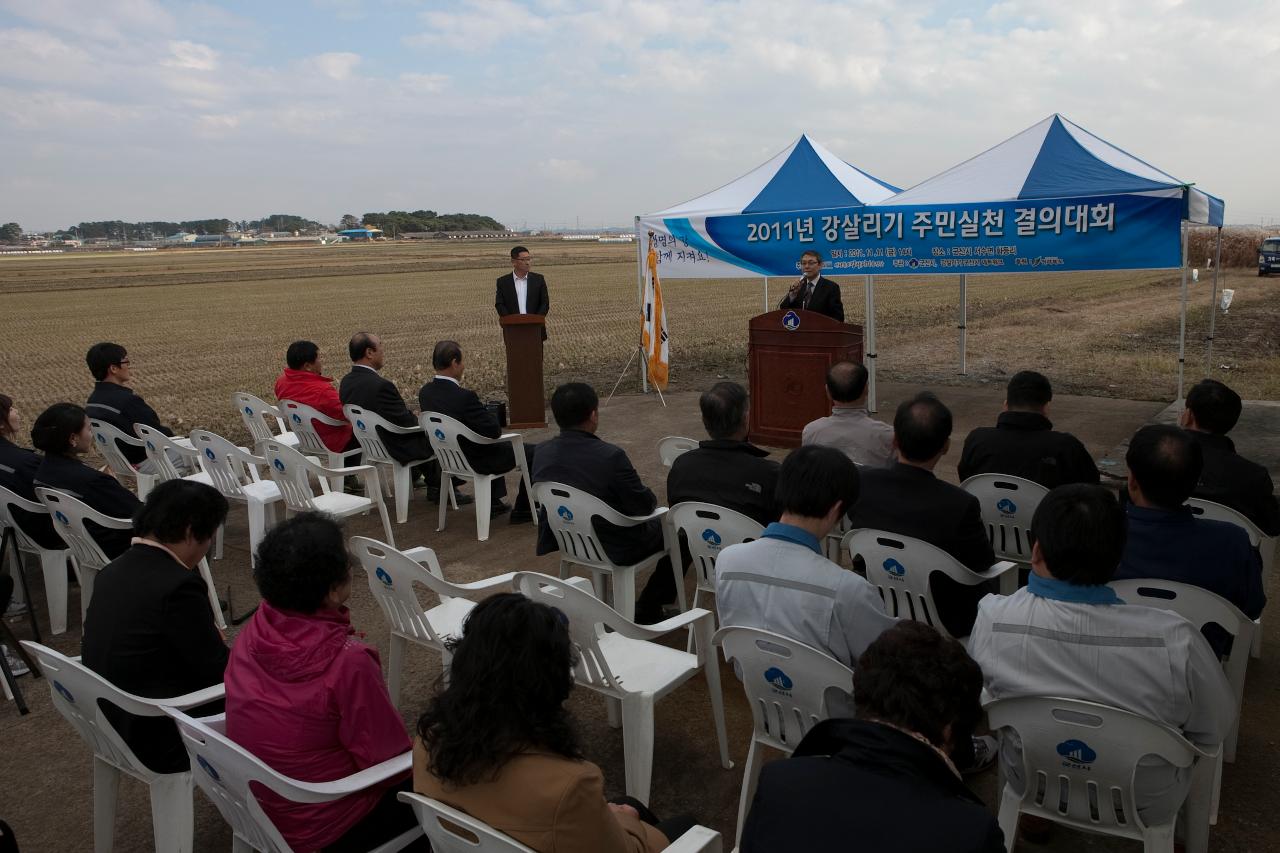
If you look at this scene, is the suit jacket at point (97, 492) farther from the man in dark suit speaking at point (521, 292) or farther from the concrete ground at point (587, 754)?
the man in dark suit speaking at point (521, 292)

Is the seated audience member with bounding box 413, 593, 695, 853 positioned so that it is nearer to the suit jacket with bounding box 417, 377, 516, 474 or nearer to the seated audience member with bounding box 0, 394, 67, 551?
the seated audience member with bounding box 0, 394, 67, 551

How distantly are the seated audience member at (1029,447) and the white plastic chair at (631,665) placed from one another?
1.69 metres

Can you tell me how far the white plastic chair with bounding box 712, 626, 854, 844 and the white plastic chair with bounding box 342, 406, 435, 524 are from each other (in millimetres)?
4102

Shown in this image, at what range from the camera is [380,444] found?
251 inches

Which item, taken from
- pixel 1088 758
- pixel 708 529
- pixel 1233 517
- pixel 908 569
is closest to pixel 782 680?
pixel 1088 758

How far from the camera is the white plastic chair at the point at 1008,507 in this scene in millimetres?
3932

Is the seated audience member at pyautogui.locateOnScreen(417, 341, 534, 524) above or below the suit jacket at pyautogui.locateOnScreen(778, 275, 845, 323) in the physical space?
below

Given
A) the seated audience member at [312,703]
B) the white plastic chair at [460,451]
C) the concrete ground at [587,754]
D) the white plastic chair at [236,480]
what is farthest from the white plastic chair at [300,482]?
the seated audience member at [312,703]

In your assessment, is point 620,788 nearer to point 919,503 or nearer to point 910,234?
point 919,503

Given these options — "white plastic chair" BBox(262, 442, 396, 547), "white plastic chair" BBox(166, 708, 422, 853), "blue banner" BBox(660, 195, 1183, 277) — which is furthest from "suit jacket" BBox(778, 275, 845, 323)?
"white plastic chair" BBox(166, 708, 422, 853)

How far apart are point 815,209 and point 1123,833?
24.8 ft

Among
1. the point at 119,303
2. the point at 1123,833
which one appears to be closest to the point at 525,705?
the point at 1123,833

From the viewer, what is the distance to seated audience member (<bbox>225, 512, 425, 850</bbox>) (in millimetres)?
2324

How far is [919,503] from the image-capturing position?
3.28 m
